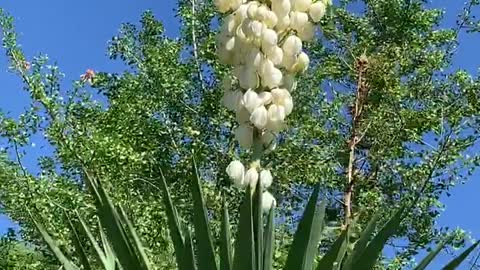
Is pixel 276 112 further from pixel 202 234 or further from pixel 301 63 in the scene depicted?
pixel 202 234

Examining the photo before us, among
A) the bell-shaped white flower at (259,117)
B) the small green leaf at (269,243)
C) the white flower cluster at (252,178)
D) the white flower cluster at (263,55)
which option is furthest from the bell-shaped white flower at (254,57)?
the small green leaf at (269,243)

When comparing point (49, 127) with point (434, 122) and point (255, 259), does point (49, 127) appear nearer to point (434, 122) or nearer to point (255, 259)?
point (434, 122)

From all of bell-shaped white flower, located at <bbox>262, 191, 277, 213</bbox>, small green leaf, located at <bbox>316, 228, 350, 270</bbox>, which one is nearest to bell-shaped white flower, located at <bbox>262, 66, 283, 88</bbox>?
bell-shaped white flower, located at <bbox>262, 191, 277, 213</bbox>

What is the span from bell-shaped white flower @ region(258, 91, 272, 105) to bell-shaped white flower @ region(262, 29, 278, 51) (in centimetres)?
10

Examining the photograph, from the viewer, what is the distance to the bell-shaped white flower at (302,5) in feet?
6.55

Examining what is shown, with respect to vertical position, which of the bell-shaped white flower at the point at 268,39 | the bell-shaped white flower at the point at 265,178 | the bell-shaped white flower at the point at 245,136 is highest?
the bell-shaped white flower at the point at 268,39

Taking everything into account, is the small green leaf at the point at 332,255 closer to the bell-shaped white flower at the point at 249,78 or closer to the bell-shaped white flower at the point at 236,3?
the bell-shaped white flower at the point at 249,78

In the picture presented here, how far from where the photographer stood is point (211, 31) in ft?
29.1

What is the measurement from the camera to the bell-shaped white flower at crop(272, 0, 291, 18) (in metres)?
1.97

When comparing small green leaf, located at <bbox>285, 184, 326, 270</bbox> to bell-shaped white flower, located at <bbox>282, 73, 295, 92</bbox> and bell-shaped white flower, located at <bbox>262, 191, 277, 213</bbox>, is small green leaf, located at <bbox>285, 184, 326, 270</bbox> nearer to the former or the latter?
bell-shaped white flower, located at <bbox>262, 191, 277, 213</bbox>

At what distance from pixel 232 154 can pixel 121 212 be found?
17.3 feet

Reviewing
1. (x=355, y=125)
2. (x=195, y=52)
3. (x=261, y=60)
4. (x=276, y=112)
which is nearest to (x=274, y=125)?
(x=276, y=112)

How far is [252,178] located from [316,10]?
1.39ft

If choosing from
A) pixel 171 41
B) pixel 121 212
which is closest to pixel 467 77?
pixel 171 41
